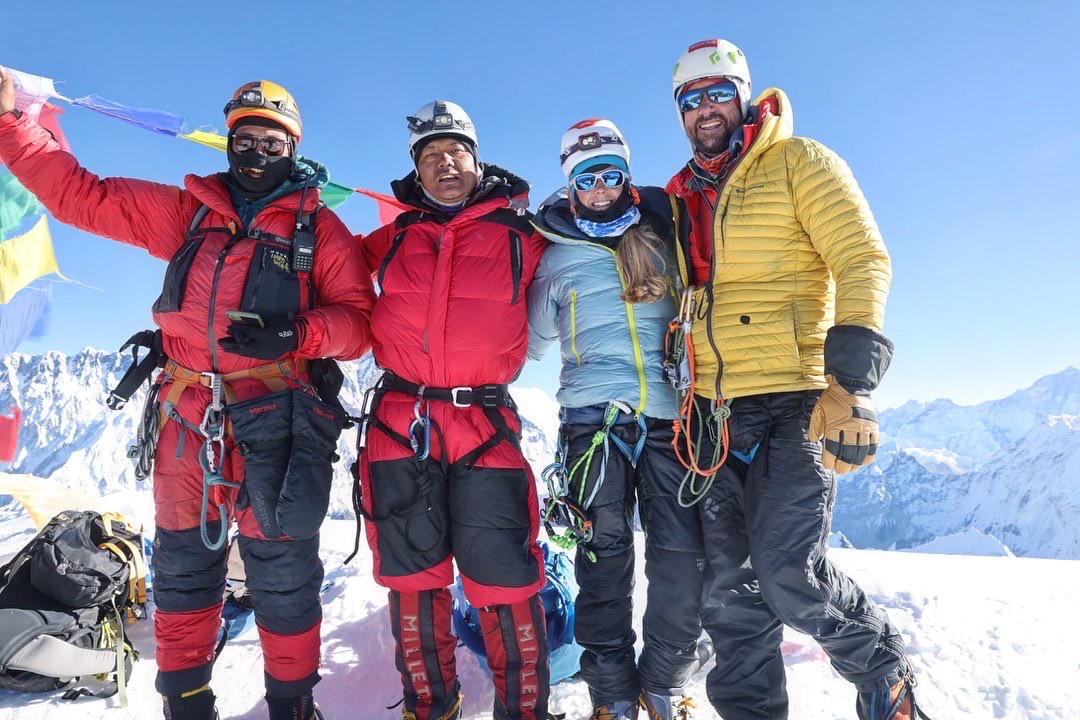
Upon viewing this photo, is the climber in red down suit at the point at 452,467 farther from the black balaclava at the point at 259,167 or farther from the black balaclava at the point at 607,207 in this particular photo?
the black balaclava at the point at 259,167

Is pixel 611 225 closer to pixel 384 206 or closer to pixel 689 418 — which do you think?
pixel 689 418

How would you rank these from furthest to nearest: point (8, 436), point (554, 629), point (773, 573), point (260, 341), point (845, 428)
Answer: point (8, 436), point (554, 629), point (260, 341), point (773, 573), point (845, 428)

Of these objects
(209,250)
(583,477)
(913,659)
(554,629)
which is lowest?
(913,659)

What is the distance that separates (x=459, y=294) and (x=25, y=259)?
4.06 m

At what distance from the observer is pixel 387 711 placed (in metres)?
Result: 3.55

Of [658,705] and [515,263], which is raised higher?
[515,263]

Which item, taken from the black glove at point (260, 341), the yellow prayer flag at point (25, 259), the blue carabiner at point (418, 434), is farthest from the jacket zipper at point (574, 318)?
the yellow prayer flag at point (25, 259)

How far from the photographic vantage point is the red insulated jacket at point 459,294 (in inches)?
123

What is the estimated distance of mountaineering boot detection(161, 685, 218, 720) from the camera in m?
3.01

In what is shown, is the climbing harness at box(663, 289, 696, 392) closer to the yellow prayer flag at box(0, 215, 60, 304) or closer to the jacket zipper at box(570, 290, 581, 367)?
the jacket zipper at box(570, 290, 581, 367)

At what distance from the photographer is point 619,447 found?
3.11m

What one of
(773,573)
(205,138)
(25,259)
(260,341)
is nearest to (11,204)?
(25,259)

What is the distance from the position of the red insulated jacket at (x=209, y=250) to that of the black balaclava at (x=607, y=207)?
1.31 meters

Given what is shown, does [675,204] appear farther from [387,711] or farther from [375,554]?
[387,711]
